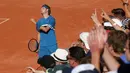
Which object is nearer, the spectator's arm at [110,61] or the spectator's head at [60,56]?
the spectator's arm at [110,61]

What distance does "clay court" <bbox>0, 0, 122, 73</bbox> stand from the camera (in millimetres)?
13745

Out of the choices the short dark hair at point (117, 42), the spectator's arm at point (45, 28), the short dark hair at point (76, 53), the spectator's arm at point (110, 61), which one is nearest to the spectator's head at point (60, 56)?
the short dark hair at point (76, 53)

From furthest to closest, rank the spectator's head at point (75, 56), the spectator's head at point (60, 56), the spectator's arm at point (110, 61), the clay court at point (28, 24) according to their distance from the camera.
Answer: the clay court at point (28, 24)
the spectator's head at point (60, 56)
the spectator's head at point (75, 56)
the spectator's arm at point (110, 61)

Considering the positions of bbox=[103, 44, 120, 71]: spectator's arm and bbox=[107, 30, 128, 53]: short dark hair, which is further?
bbox=[107, 30, 128, 53]: short dark hair

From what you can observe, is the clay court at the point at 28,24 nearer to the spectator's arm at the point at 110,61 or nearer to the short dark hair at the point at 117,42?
the short dark hair at the point at 117,42

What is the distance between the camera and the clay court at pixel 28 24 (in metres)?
13.7

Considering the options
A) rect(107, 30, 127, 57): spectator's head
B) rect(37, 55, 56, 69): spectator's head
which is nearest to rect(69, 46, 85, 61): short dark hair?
rect(107, 30, 127, 57): spectator's head

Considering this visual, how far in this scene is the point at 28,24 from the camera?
18.3m

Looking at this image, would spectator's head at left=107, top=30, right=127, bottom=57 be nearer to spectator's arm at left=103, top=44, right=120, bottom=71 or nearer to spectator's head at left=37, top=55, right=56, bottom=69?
spectator's arm at left=103, top=44, right=120, bottom=71

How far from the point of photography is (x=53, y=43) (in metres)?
11.0

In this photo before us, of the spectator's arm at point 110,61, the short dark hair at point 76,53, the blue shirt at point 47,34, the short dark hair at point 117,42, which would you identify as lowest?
the spectator's arm at point 110,61

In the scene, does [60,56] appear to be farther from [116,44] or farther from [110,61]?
[110,61]

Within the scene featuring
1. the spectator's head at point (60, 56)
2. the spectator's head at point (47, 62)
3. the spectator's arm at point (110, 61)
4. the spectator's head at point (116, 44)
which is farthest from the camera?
the spectator's head at point (60, 56)

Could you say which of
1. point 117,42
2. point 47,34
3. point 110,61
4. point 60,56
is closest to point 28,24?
point 47,34
